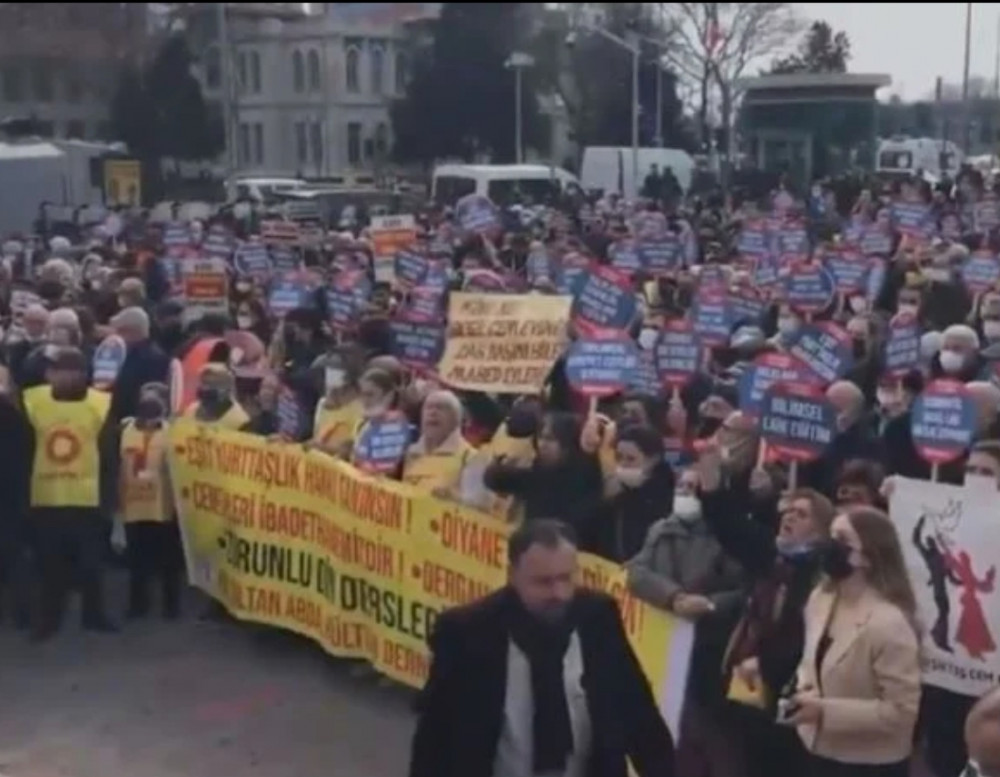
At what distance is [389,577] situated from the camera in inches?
367

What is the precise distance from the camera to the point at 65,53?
41.9ft

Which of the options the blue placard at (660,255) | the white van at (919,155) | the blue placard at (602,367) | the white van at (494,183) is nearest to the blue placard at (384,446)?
the blue placard at (602,367)

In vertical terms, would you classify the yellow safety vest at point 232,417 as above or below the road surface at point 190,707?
above

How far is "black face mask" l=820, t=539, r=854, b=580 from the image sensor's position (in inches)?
228

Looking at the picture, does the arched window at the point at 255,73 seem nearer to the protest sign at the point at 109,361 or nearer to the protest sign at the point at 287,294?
the protest sign at the point at 287,294

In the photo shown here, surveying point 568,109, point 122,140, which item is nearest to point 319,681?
point 122,140

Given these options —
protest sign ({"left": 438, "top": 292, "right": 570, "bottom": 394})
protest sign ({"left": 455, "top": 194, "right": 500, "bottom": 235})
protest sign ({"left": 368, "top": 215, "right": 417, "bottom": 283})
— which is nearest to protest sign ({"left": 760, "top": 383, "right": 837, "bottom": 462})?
protest sign ({"left": 438, "top": 292, "right": 570, "bottom": 394})

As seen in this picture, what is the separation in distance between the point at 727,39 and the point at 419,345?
87.7ft

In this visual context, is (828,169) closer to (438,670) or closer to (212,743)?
(212,743)

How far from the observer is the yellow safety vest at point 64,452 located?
10781 mm

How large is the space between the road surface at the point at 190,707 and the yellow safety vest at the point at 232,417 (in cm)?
109

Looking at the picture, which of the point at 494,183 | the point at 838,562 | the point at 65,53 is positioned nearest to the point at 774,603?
the point at 838,562

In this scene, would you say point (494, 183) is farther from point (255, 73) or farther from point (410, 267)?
point (255, 73)

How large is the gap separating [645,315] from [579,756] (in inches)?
357
